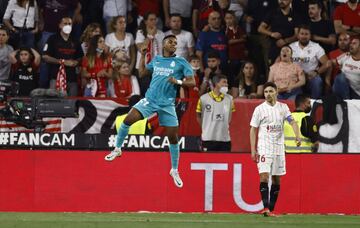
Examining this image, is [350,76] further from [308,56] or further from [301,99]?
[301,99]

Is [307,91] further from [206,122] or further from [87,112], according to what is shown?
[87,112]

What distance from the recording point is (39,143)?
62.8 feet

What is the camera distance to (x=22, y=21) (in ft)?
74.9

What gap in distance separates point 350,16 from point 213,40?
3.04m

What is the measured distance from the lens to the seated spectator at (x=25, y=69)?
21.7 m

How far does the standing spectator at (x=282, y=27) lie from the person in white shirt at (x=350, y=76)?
126 cm

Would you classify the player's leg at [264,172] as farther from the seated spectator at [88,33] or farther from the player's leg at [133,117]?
the seated spectator at [88,33]

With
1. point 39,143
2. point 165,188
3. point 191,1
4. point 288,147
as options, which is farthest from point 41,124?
point 191,1

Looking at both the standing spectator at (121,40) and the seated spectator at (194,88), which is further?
the standing spectator at (121,40)

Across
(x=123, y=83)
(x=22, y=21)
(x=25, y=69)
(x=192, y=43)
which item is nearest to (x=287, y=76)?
(x=192, y=43)

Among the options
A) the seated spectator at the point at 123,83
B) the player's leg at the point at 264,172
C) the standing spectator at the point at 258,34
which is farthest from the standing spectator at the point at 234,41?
the player's leg at the point at 264,172

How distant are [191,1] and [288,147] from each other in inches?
219

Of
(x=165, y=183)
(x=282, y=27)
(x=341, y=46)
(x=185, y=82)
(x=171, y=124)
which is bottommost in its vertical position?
(x=165, y=183)

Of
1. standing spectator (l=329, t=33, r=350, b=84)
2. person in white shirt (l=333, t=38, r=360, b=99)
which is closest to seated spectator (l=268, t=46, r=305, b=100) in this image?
person in white shirt (l=333, t=38, r=360, b=99)
